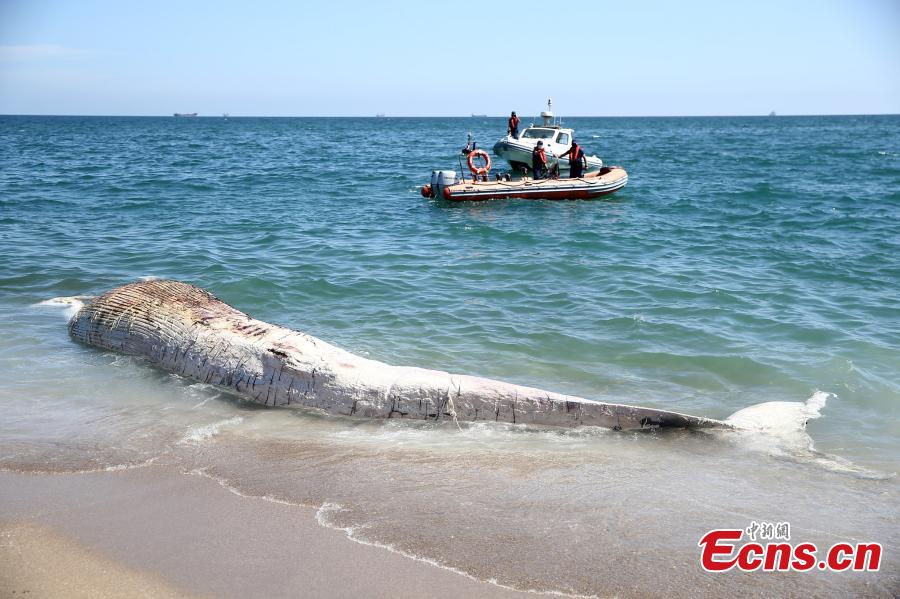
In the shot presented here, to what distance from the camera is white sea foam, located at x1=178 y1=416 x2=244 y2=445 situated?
571 cm

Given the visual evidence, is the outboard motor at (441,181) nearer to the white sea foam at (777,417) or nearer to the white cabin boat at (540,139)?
the white cabin boat at (540,139)

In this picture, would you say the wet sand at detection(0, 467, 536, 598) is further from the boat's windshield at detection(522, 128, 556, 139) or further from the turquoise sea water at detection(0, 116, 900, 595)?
the boat's windshield at detection(522, 128, 556, 139)

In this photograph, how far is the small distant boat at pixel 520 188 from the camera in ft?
71.4

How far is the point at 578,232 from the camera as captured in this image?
16812 mm

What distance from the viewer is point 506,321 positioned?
936cm

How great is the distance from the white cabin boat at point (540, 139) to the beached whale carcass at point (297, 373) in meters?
19.7

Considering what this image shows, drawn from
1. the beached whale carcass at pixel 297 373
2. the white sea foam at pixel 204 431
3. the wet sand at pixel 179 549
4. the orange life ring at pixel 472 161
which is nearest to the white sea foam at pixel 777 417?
the beached whale carcass at pixel 297 373

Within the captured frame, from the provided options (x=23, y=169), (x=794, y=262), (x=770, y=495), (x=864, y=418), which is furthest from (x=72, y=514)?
(x=23, y=169)

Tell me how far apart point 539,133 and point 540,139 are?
59cm

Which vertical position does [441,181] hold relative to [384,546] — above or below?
above

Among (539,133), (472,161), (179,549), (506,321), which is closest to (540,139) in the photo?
(539,133)

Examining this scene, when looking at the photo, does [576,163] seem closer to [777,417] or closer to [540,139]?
[540,139]

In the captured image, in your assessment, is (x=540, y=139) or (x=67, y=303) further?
(x=540, y=139)

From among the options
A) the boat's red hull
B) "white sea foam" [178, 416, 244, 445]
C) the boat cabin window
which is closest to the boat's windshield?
the boat cabin window
